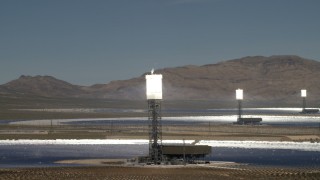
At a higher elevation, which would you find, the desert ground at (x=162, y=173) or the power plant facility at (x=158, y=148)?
the power plant facility at (x=158, y=148)

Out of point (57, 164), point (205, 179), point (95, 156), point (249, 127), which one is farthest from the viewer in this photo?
point (249, 127)

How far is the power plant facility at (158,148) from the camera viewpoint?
83.1m

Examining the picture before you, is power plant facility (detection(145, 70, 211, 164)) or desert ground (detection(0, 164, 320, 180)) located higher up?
power plant facility (detection(145, 70, 211, 164))

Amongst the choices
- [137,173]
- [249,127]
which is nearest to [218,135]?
[249,127]

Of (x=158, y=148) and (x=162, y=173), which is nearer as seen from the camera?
(x=162, y=173)

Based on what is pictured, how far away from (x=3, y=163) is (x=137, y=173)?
71.9 ft

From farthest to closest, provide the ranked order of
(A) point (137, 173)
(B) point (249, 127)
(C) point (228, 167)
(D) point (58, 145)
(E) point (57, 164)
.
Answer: (B) point (249, 127)
(D) point (58, 145)
(E) point (57, 164)
(C) point (228, 167)
(A) point (137, 173)

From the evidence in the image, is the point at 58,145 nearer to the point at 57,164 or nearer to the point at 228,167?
the point at 57,164

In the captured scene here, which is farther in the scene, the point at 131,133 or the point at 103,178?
the point at 131,133

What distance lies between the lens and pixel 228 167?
7994cm

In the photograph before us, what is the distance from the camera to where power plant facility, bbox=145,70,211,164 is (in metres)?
83.1

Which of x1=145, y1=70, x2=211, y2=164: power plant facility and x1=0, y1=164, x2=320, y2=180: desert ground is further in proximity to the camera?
x1=145, y1=70, x2=211, y2=164: power plant facility

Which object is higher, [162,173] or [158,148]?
[158,148]

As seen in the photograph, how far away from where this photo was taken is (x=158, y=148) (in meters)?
84.0
